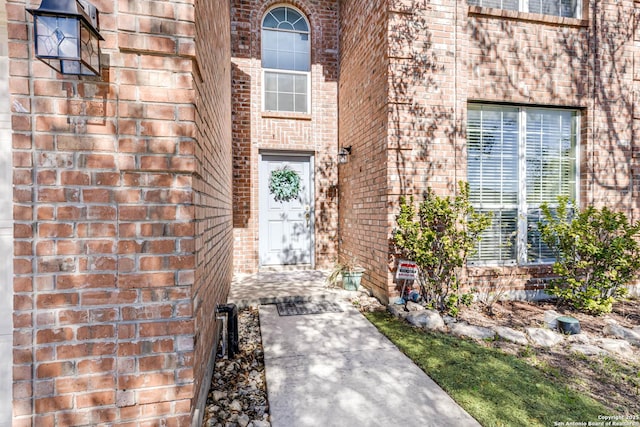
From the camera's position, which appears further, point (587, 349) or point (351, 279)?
point (351, 279)

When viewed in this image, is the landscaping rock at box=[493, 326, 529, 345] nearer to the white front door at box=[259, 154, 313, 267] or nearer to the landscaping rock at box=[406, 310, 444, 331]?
the landscaping rock at box=[406, 310, 444, 331]

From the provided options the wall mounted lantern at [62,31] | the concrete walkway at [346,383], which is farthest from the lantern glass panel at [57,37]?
the concrete walkway at [346,383]

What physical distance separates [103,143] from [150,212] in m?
0.38

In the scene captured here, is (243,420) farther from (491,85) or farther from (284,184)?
(491,85)

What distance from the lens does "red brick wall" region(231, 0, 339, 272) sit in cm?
576

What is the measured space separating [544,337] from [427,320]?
3.60 ft

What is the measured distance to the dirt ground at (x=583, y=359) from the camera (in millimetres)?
2277

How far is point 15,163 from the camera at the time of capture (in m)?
1.38

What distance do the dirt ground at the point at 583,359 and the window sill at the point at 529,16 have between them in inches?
151

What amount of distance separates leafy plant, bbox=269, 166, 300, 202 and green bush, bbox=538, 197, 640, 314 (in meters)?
3.99

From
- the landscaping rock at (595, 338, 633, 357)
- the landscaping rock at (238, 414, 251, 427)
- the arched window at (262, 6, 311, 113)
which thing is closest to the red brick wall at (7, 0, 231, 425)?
the landscaping rock at (238, 414, 251, 427)

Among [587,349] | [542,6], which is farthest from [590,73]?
[587,349]

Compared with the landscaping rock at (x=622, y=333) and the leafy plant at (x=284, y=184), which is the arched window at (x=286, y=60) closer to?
the leafy plant at (x=284, y=184)

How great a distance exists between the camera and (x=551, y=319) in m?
3.50
